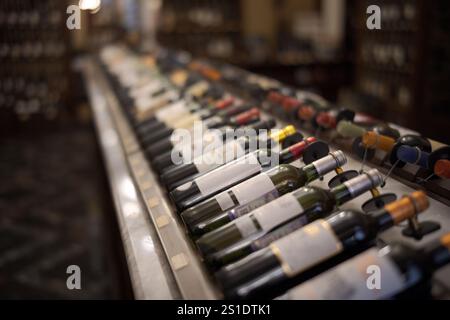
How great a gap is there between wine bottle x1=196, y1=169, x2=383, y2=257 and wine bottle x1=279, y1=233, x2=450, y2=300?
193 millimetres

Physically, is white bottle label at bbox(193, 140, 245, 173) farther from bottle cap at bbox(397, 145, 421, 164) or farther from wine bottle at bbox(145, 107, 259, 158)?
bottle cap at bbox(397, 145, 421, 164)

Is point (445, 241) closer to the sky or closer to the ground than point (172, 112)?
closer to the ground

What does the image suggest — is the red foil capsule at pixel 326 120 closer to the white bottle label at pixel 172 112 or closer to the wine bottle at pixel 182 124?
the wine bottle at pixel 182 124

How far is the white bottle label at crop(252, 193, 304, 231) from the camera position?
992 millimetres

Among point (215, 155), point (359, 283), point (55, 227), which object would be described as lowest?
point (55, 227)

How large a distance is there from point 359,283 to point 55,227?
335cm

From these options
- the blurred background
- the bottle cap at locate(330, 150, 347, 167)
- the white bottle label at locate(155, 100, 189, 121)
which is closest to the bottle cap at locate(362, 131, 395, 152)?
the bottle cap at locate(330, 150, 347, 167)

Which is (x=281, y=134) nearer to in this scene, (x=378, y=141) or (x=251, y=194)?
(x=378, y=141)

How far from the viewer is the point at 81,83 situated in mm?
8148

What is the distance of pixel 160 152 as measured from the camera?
1756mm

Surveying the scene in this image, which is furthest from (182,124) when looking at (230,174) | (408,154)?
(408,154)

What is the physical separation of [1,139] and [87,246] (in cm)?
433

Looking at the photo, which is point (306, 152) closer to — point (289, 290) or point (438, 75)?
point (289, 290)

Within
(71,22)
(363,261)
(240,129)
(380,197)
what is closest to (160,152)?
(240,129)
